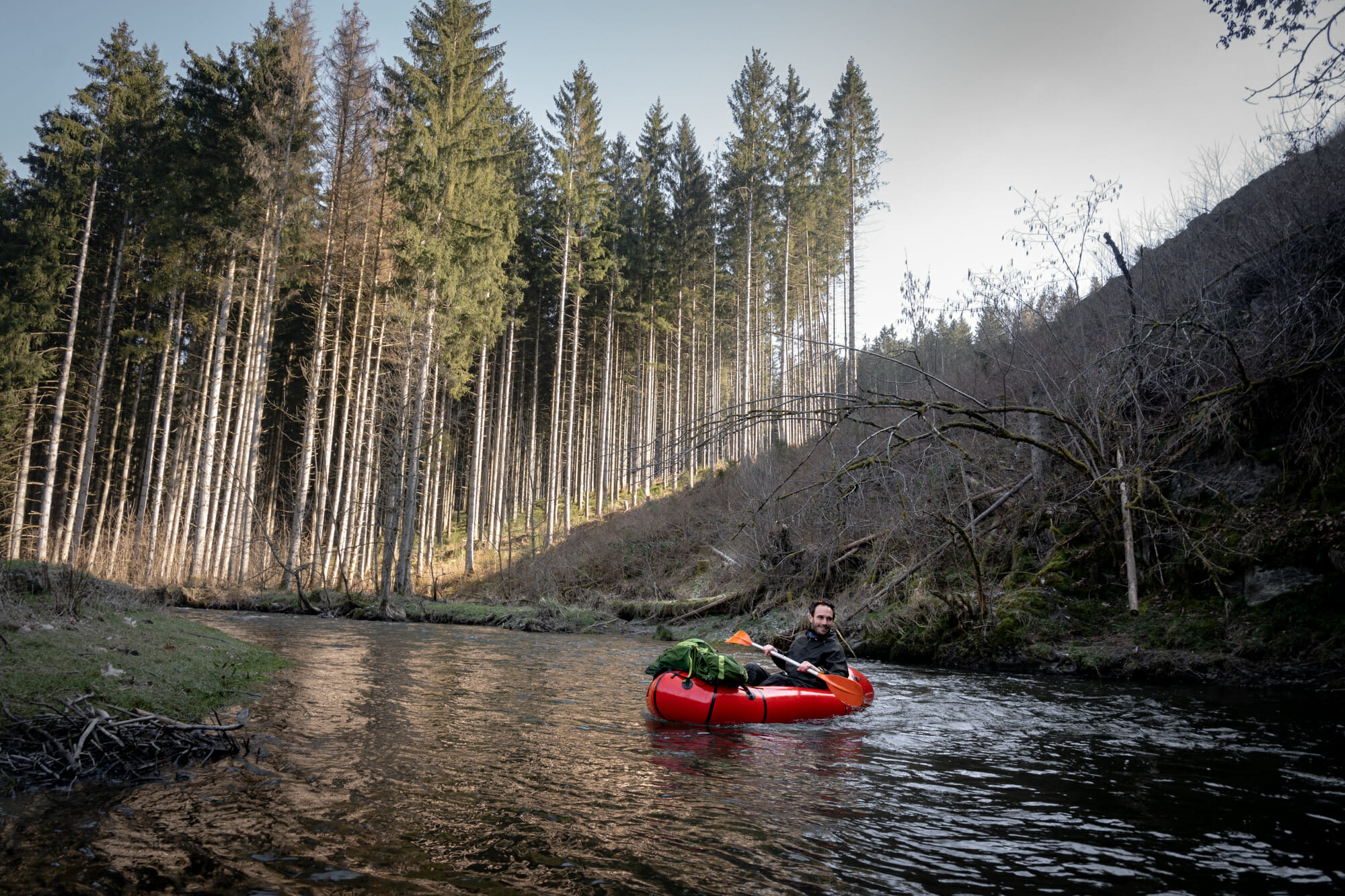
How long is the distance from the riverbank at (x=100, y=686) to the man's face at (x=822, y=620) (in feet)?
19.3

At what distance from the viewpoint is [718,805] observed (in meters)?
4.24

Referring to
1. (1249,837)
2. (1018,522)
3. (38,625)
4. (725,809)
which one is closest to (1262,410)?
(1018,522)

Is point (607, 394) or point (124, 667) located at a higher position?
point (607, 394)

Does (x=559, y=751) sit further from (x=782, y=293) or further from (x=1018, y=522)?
(x=782, y=293)

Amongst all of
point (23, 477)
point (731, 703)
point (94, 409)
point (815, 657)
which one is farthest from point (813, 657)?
point (23, 477)

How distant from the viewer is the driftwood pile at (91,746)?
382cm

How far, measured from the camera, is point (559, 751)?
530 centimetres

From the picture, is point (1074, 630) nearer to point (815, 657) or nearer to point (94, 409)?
point (815, 657)

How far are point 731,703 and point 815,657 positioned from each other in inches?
64.1

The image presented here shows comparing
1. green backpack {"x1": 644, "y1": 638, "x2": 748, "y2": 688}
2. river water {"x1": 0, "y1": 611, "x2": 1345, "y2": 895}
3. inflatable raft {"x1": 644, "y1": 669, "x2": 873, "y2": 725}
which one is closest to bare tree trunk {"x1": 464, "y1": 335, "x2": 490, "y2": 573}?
river water {"x1": 0, "y1": 611, "x2": 1345, "y2": 895}

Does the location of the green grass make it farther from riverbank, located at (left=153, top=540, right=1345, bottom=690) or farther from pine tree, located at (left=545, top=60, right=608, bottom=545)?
pine tree, located at (left=545, top=60, right=608, bottom=545)

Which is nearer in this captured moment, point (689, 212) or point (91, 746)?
point (91, 746)

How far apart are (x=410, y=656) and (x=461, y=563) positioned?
699 inches

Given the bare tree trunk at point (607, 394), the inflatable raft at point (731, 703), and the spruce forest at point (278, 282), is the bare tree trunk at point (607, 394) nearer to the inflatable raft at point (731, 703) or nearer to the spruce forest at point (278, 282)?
the spruce forest at point (278, 282)
